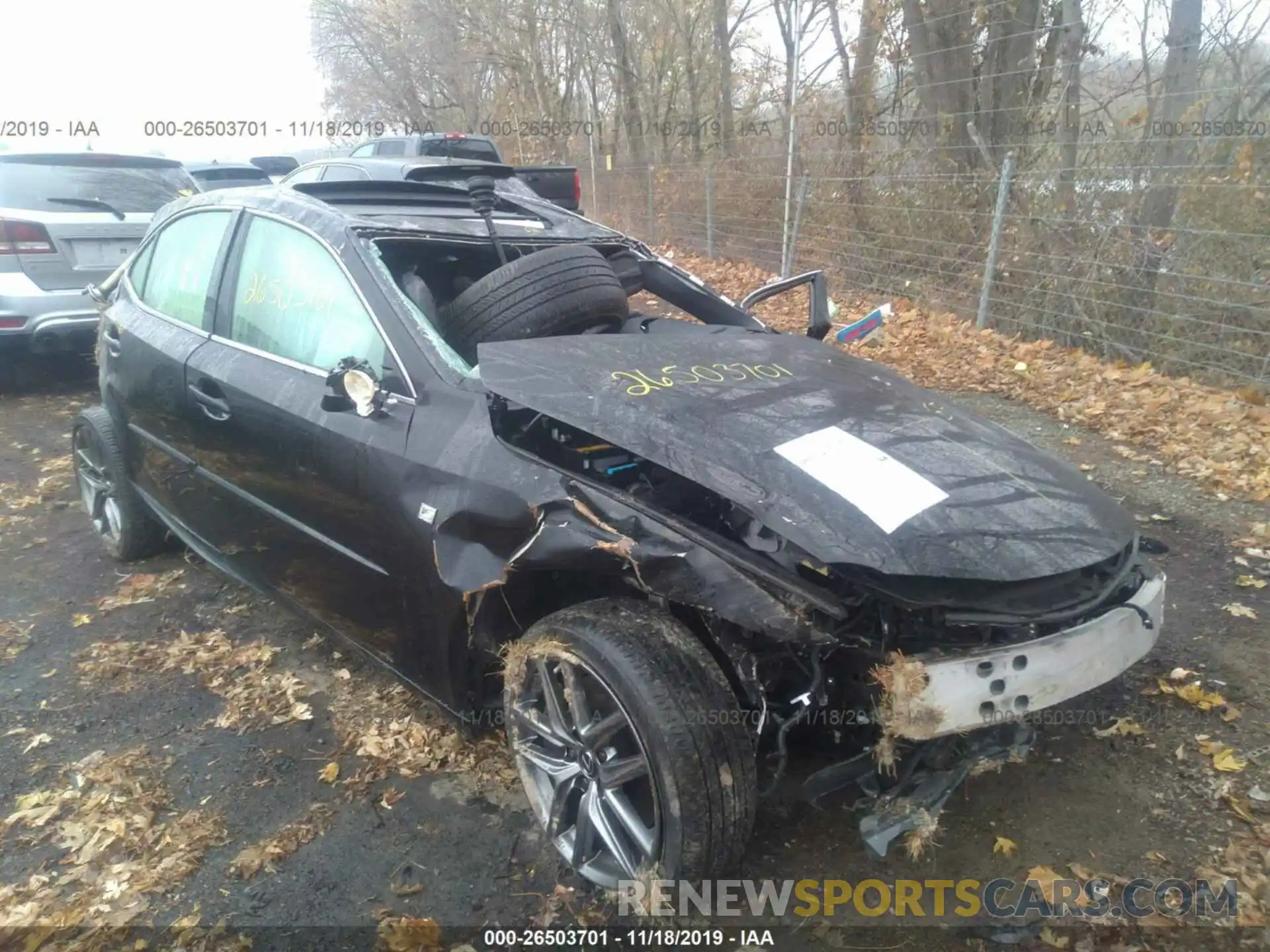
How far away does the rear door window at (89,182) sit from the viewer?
6398mm

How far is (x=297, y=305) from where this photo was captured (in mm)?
3080

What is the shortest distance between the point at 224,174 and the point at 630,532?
11.5 m

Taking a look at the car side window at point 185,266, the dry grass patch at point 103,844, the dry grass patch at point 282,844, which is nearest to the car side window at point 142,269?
the car side window at point 185,266

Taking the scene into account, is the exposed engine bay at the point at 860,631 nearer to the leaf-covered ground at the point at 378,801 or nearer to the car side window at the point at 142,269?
the leaf-covered ground at the point at 378,801

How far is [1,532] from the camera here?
4.74 metres

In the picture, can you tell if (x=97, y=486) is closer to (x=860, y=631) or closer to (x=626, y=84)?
(x=860, y=631)

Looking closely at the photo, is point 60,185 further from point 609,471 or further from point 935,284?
point 935,284

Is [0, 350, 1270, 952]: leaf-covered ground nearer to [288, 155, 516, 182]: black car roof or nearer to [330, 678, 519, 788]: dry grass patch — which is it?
[330, 678, 519, 788]: dry grass patch

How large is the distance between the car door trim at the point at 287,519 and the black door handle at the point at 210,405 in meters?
0.24

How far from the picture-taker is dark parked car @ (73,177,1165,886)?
2.00 metres

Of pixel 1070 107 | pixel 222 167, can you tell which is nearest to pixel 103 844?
pixel 1070 107

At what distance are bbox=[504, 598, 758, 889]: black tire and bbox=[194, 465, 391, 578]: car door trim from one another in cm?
86

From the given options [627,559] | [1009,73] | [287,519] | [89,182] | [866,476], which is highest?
[1009,73]

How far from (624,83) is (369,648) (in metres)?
19.1
